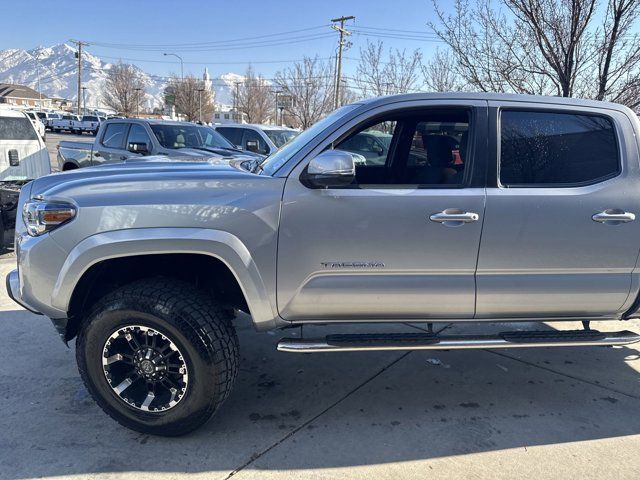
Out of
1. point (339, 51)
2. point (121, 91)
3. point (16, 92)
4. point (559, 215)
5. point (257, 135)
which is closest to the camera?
point (559, 215)

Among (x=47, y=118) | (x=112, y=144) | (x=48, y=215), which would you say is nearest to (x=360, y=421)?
(x=48, y=215)

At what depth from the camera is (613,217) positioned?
3113mm

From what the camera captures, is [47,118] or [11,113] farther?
[47,118]

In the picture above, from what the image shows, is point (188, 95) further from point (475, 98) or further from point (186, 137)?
point (475, 98)

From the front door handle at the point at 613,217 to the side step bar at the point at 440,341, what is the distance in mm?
768

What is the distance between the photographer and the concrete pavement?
2.81 meters

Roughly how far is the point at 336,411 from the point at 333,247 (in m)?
1.21

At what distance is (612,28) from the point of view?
287 inches

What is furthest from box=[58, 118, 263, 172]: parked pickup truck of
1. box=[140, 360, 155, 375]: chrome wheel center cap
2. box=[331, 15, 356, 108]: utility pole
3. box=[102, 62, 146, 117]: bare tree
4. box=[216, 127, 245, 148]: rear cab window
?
box=[102, 62, 146, 117]: bare tree

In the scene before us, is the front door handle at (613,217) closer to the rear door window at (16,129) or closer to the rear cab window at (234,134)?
the rear door window at (16,129)

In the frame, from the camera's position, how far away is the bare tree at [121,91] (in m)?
67.7

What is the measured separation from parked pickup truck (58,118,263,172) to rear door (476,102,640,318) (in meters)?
6.04

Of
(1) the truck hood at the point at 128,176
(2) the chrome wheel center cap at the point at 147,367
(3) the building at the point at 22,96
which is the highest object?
(3) the building at the point at 22,96

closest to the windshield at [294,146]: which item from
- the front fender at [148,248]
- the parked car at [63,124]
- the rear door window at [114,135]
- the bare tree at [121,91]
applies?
the front fender at [148,248]
